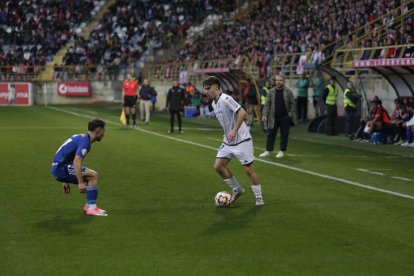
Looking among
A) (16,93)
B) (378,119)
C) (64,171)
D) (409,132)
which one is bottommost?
(16,93)

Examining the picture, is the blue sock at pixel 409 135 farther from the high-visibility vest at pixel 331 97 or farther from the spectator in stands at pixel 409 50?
the high-visibility vest at pixel 331 97

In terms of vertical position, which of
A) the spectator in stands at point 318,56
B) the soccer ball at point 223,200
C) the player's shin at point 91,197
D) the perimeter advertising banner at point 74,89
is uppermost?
the spectator in stands at point 318,56

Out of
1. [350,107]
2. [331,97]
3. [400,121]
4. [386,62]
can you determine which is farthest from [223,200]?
[331,97]

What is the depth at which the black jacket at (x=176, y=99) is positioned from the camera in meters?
29.5

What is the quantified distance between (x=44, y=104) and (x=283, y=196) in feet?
160

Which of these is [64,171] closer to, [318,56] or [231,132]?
[231,132]

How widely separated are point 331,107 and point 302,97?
5.68m

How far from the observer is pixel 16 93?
59.8m

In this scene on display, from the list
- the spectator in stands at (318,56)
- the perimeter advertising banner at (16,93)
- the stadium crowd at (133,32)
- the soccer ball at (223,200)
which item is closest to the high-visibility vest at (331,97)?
the spectator in stands at (318,56)

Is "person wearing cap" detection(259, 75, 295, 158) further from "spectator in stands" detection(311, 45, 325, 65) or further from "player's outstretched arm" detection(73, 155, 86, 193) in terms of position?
"spectator in stands" detection(311, 45, 325, 65)

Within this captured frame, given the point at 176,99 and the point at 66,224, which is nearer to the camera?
the point at 66,224

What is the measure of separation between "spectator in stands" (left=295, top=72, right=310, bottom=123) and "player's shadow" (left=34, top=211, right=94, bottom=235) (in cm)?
2407

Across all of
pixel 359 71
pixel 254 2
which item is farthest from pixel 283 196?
pixel 254 2

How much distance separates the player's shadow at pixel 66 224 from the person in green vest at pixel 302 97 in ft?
79.0
